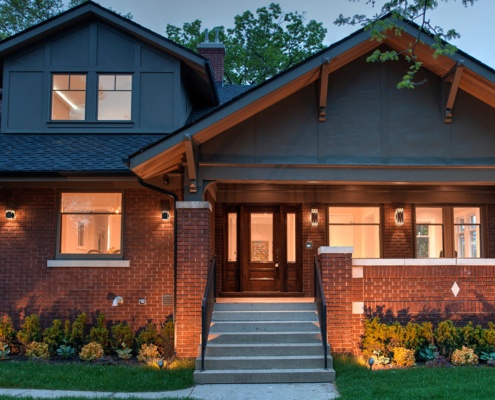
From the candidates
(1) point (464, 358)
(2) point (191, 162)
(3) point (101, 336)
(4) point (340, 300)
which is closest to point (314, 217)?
(4) point (340, 300)

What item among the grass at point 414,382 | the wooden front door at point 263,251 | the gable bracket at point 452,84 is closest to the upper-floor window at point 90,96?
the wooden front door at point 263,251

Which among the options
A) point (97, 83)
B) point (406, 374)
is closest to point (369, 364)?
point (406, 374)

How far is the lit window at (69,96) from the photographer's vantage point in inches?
514

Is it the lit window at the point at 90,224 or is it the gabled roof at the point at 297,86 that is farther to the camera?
the lit window at the point at 90,224

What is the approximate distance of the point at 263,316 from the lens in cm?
1079

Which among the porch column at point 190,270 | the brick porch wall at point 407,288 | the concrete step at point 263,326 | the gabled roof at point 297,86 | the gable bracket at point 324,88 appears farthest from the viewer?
the brick porch wall at point 407,288

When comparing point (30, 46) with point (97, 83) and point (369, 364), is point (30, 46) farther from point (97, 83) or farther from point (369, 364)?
point (369, 364)

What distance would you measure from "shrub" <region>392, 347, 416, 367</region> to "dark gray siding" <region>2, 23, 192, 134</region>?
6.43 metres

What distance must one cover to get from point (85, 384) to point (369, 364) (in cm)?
455

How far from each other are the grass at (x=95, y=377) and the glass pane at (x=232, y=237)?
4.16 metres

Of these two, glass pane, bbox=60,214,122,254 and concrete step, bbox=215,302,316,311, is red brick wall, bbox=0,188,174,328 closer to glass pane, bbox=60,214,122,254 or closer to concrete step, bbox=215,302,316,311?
glass pane, bbox=60,214,122,254

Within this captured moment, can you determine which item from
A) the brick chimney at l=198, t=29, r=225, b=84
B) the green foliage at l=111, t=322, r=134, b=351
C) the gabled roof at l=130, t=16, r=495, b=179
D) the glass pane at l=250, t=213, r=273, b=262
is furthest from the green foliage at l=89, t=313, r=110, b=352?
the brick chimney at l=198, t=29, r=225, b=84

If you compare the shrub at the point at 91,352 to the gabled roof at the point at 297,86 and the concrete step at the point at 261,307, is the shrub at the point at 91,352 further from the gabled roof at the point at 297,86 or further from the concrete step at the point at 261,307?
the gabled roof at the point at 297,86

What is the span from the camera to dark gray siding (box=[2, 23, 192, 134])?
42.2 ft
